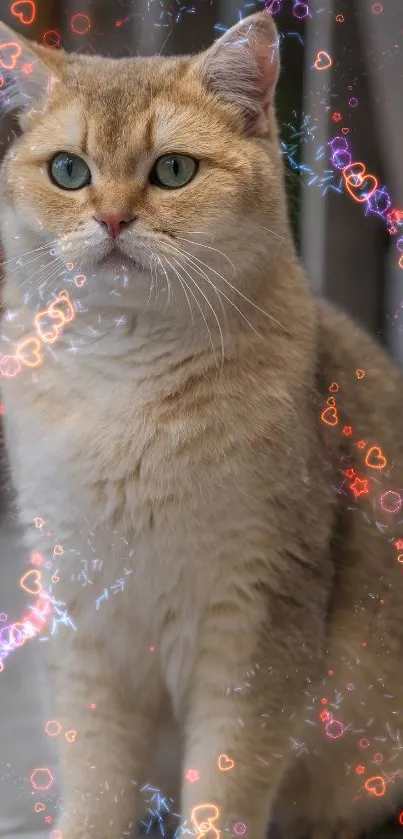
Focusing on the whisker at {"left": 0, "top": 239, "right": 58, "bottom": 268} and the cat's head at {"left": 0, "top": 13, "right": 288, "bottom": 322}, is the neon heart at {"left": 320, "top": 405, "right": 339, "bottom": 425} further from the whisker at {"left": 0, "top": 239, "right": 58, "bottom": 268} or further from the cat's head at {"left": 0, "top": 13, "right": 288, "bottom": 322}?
the whisker at {"left": 0, "top": 239, "right": 58, "bottom": 268}

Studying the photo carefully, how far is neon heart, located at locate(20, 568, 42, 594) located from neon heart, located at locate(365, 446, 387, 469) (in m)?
0.37

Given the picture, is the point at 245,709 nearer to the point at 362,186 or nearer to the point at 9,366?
the point at 9,366

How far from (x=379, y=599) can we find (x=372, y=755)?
17cm

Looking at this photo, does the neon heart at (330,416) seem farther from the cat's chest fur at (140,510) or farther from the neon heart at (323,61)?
the neon heart at (323,61)

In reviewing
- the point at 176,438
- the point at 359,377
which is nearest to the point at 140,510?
the point at 176,438

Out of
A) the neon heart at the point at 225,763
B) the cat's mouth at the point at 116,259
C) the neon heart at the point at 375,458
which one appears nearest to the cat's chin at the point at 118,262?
the cat's mouth at the point at 116,259

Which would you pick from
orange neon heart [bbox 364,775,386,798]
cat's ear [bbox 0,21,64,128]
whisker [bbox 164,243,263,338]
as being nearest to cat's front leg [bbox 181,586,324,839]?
orange neon heart [bbox 364,775,386,798]

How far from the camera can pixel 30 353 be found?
895 millimetres

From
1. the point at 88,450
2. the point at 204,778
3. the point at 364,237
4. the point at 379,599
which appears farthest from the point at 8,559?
the point at 364,237

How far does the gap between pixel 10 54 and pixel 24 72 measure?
0.06 ft

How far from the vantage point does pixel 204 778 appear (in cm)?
86

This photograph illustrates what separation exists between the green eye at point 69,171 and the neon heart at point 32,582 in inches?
15.1

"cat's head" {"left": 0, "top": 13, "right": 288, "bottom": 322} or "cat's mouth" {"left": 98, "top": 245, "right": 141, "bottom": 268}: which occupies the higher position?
"cat's head" {"left": 0, "top": 13, "right": 288, "bottom": 322}

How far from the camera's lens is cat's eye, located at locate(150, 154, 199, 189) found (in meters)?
0.81
